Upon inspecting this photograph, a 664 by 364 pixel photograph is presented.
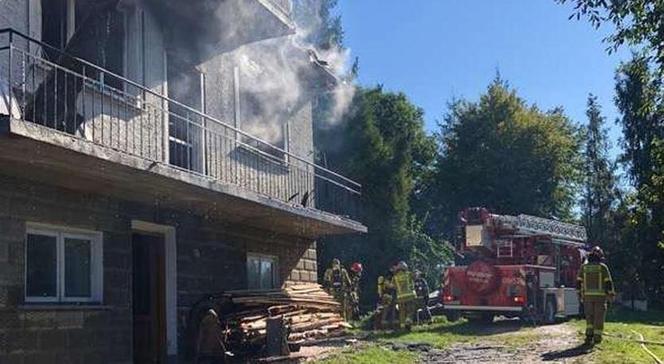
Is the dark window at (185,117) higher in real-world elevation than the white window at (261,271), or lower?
higher

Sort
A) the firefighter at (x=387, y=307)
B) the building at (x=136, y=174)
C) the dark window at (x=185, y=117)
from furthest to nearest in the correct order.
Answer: the firefighter at (x=387, y=307) < the dark window at (x=185, y=117) < the building at (x=136, y=174)

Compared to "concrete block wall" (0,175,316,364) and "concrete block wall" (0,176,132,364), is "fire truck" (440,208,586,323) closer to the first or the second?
"concrete block wall" (0,175,316,364)

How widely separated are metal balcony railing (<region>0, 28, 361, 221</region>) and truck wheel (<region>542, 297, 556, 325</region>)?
6595 mm

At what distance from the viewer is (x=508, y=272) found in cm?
2130

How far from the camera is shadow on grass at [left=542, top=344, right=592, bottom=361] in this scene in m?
14.7

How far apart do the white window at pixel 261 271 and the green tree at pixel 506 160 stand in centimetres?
2459

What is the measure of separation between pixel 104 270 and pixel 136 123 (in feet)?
6.93

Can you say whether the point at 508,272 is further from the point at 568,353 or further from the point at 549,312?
the point at 568,353

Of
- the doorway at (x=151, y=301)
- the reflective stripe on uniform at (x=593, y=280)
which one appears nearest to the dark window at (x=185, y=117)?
the doorway at (x=151, y=301)

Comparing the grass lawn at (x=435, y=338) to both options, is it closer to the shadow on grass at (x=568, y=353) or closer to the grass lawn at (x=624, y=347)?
the shadow on grass at (x=568, y=353)

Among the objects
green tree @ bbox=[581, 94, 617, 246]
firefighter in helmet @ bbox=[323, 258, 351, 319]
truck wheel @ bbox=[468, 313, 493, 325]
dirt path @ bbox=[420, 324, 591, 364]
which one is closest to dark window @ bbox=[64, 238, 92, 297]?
dirt path @ bbox=[420, 324, 591, 364]

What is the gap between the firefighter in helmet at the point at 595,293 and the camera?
16203mm

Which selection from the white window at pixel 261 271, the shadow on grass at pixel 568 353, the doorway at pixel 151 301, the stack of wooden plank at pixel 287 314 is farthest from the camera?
the white window at pixel 261 271

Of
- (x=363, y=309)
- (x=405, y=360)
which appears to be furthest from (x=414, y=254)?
(x=405, y=360)
